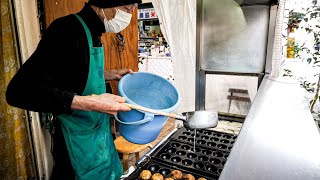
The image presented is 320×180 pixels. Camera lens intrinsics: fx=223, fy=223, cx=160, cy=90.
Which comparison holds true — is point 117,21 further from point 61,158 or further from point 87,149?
point 61,158

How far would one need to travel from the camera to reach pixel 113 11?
5.22 feet

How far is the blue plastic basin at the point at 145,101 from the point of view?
1.39 meters

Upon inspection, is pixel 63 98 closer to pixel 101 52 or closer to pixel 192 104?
pixel 101 52

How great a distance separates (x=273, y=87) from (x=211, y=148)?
70 cm

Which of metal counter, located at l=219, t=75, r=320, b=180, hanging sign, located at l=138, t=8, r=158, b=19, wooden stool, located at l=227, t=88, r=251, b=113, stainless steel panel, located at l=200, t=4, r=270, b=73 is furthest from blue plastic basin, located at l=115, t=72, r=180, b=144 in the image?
hanging sign, located at l=138, t=8, r=158, b=19

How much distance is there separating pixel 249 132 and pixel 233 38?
2019 mm

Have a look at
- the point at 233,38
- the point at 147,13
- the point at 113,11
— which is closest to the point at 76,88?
the point at 113,11

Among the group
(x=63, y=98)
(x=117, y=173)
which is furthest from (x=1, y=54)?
(x=117, y=173)

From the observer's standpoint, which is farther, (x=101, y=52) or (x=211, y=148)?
(x=211, y=148)

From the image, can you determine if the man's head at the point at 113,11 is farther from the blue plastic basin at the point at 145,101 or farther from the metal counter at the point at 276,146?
the metal counter at the point at 276,146

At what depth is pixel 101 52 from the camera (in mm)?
1566

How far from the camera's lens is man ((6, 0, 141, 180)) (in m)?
1.24

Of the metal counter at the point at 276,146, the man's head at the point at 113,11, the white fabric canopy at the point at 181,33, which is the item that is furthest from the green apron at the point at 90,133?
the metal counter at the point at 276,146

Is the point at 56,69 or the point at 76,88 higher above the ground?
the point at 56,69
